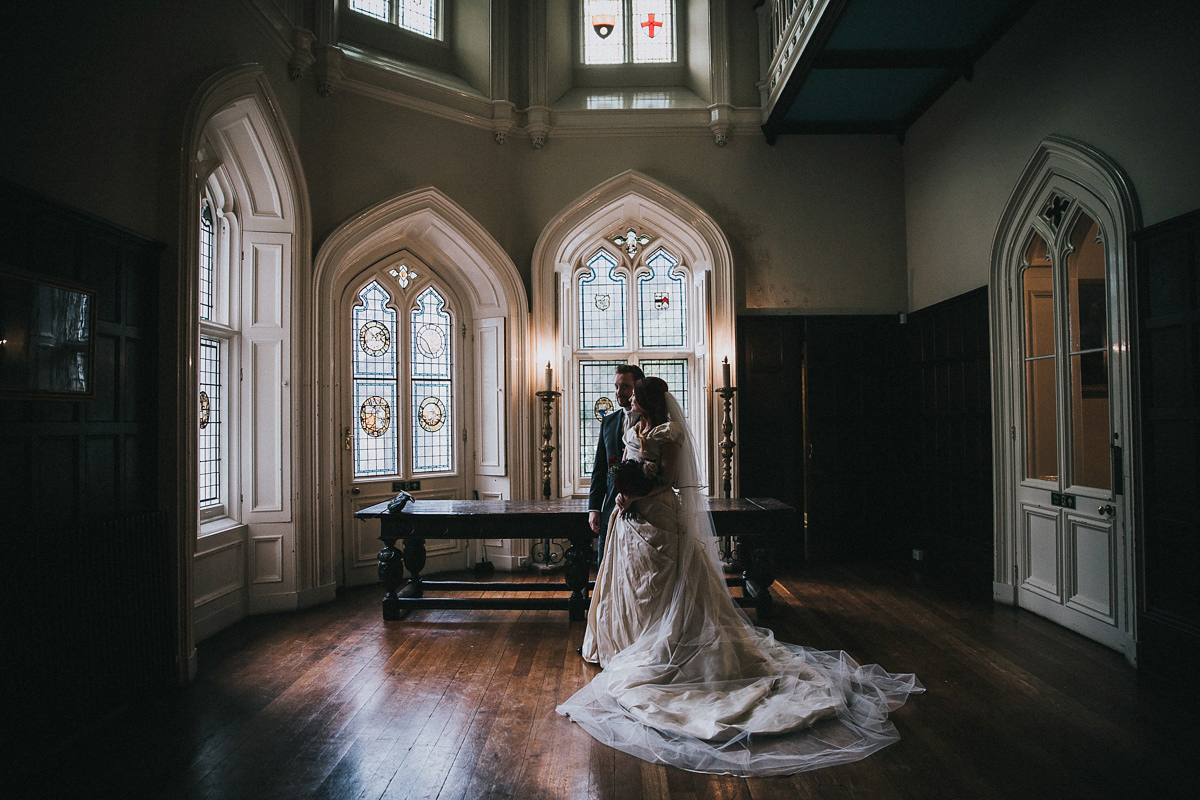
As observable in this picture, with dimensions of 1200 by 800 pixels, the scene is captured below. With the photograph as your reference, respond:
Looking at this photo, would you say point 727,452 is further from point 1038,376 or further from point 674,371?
point 1038,376

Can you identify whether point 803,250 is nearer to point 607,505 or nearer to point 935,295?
point 935,295

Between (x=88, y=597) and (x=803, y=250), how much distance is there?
20.3 feet

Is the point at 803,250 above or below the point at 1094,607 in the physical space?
above

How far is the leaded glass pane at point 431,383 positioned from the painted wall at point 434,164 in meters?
0.98

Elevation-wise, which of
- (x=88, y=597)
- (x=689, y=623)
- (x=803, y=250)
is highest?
(x=803, y=250)

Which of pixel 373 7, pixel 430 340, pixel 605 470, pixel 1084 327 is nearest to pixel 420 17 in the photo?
pixel 373 7

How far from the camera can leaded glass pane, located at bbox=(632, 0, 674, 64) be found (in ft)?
23.6

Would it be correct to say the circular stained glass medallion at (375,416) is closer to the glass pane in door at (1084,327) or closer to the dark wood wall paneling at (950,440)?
the dark wood wall paneling at (950,440)

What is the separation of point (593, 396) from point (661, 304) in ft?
3.92

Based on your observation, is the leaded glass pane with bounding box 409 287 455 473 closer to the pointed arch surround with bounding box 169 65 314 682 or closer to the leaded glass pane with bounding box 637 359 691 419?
the pointed arch surround with bounding box 169 65 314 682

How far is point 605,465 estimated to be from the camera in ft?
14.4

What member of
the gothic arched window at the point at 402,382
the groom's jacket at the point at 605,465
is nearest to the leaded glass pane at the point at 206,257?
A: the gothic arched window at the point at 402,382

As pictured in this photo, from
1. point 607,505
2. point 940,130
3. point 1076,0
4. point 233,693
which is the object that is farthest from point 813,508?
point 233,693

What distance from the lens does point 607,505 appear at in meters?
4.22
